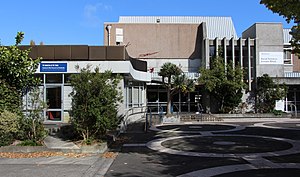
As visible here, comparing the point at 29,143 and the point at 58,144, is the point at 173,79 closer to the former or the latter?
the point at 58,144

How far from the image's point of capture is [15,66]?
1378cm

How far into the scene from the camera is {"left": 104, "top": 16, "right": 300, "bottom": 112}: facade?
1303 inches

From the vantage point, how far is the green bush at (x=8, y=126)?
12094mm

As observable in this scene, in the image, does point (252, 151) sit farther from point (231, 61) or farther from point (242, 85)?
point (231, 61)

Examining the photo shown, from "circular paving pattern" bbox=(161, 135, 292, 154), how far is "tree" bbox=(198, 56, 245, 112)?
47.9 feet

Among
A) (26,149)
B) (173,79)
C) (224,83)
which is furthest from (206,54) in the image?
(26,149)

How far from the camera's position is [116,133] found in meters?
15.5

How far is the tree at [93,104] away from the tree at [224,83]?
58.9ft

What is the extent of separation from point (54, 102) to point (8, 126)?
5.78 m

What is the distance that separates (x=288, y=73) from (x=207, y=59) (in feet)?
26.6

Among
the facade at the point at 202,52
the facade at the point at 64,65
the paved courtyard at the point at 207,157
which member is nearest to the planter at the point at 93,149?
the paved courtyard at the point at 207,157

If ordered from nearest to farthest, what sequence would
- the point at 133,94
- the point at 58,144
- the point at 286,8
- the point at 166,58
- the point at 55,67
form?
the point at 286,8, the point at 58,144, the point at 55,67, the point at 133,94, the point at 166,58

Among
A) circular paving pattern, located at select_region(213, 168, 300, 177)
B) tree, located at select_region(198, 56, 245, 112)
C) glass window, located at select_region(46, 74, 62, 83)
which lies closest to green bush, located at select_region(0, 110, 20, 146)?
glass window, located at select_region(46, 74, 62, 83)

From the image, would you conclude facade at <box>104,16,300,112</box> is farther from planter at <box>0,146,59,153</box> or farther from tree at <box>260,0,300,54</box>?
tree at <box>260,0,300,54</box>
